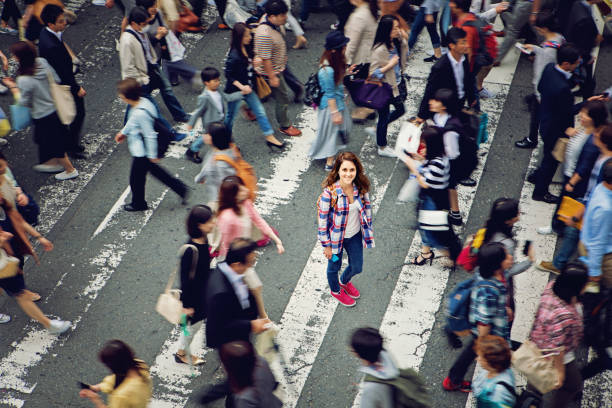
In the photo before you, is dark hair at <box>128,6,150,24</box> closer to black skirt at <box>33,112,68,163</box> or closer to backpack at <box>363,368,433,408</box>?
black skirt at <box>33,112,68,163</box>

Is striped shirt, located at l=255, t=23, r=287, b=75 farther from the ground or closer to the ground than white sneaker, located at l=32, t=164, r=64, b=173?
farther from the ground

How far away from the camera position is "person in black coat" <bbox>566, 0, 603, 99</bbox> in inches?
342

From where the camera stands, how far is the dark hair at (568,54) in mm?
7531

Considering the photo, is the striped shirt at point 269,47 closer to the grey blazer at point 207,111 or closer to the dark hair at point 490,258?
the grey blazer at point 207,111

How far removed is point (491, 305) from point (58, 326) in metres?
4.39

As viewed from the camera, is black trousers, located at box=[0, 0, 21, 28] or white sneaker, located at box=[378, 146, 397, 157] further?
black trousers, located at box=[0, 0, 21, 28]

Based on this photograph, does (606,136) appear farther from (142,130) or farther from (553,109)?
(142,130)

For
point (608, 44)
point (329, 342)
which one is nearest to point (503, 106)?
point (608, 44)

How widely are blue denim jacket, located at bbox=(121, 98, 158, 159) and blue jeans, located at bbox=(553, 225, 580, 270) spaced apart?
469 cm

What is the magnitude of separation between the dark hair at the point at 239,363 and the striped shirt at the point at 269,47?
16.1 ft

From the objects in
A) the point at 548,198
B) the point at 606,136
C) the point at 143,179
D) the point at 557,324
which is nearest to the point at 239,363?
the point at 557,324

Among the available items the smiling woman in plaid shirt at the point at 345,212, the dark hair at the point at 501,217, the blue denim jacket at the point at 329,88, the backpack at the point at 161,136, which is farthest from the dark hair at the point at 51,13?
the dark hair at the point at 501,217

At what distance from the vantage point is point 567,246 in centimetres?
710

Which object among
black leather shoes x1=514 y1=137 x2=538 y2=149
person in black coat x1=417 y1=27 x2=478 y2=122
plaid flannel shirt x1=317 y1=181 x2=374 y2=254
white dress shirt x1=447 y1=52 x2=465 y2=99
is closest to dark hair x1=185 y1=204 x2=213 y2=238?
plaid flannel shirt x1=317 y1=181 x2=374 y2=254
